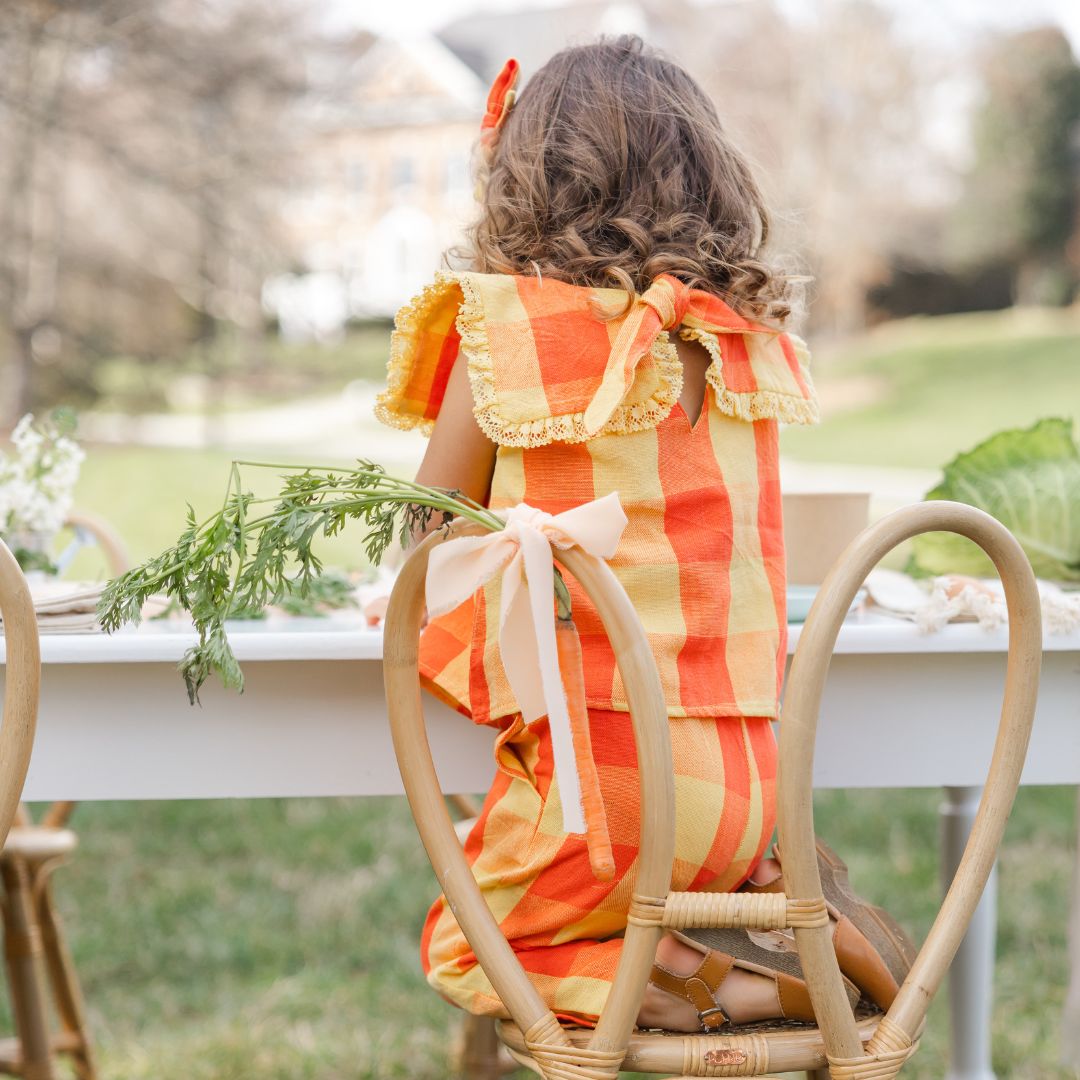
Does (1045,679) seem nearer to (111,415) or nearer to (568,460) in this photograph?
(568,460)

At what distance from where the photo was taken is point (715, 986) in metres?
1.27

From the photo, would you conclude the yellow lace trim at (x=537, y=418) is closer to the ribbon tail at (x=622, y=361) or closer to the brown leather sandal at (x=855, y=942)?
the ribbon tail at (x=622, y=361)

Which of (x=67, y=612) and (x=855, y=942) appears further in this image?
(x=67, y=612)

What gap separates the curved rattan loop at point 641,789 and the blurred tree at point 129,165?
7451 mm

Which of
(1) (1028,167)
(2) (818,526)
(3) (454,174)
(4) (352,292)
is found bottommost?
(2) (818,526)

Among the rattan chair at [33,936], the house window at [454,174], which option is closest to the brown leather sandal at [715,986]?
the rattan chair at [33,936]

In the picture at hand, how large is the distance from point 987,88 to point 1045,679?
1562cm

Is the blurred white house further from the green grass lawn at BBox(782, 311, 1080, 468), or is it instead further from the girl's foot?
the girl's foot

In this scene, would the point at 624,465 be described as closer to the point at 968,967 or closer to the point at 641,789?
the point at 641,789

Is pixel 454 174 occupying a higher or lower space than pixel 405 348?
higher

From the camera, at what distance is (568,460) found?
1.38 meters

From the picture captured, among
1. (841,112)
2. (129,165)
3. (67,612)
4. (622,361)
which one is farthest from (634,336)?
(841,112)

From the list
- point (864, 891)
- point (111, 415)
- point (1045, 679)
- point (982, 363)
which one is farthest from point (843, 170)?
point (1045, 679)

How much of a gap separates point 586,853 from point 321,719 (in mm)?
393
